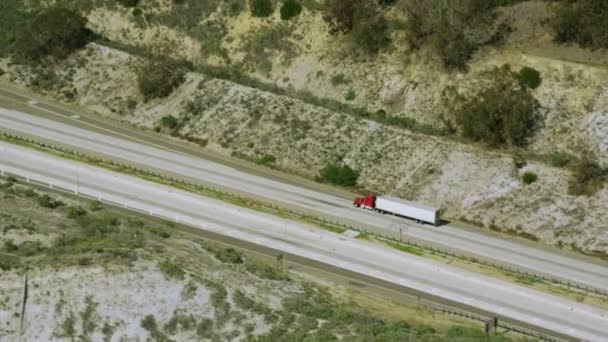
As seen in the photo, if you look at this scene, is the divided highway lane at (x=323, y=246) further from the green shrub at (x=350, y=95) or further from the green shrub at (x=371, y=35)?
the green shrub at (x=371, y=35)

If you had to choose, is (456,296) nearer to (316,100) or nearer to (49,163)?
(316,100)

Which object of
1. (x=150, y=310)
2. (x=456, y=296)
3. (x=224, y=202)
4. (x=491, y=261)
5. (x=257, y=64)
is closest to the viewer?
(x=150, y=310)

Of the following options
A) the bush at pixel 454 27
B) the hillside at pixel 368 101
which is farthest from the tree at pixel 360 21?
the bush at pixel 454 27

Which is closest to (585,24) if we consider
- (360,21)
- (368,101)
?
(368,101)

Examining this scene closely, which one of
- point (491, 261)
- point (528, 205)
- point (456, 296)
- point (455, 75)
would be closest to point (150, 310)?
point (456, 296)

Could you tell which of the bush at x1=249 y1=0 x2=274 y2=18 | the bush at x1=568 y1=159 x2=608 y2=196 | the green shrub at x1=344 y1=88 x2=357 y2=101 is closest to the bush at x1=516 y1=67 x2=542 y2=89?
the bush at x1=568 y1=159 x2=608 y2=196

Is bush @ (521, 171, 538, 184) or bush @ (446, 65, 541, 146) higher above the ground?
bush @ (446, 65, 541, 146)

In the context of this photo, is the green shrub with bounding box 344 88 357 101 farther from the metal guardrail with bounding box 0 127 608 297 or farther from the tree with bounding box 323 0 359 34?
the metal guardrail with bounding box 0 127 608 297
